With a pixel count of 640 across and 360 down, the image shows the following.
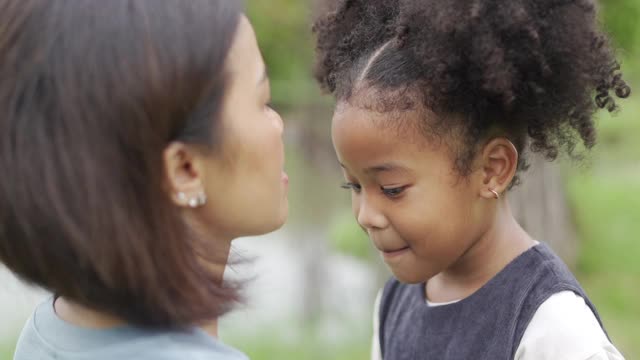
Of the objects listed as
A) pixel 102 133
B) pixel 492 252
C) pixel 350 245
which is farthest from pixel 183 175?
pixel 350 245

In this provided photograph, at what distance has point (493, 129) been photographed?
2.17 m

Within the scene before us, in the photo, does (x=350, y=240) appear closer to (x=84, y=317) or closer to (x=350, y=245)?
(x=350, y=245)

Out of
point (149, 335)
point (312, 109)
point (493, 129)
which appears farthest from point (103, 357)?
point (312, 109)

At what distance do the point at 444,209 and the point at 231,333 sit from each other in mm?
3566

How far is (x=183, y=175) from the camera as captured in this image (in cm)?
159

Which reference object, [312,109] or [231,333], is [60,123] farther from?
[312,109]

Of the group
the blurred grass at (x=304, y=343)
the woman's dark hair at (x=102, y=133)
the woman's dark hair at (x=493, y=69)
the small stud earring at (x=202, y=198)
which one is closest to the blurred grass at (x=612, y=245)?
the blurred grass at (x=304, y=343)

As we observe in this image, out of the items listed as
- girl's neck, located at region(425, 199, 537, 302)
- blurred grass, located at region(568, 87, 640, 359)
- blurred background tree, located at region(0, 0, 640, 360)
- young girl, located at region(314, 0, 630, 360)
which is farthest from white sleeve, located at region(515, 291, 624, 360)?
blurred grass, located at region(568, 87, 640, 359)

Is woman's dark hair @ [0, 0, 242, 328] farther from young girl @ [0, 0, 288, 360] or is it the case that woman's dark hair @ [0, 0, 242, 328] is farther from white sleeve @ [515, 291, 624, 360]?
white sleeve @ [515, 291, 624, 360]

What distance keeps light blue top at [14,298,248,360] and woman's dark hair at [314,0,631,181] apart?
781 millimetres

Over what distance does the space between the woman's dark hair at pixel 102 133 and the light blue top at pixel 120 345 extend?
4cm

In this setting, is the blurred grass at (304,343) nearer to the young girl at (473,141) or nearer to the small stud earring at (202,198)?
the young girl at (473,141)

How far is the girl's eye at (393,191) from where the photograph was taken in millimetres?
2140

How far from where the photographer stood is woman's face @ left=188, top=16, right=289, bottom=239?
5.28 ft
